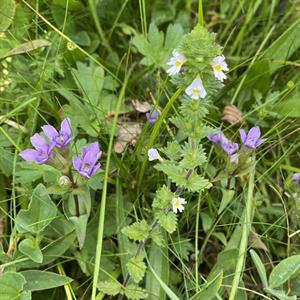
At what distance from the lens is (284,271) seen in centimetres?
131

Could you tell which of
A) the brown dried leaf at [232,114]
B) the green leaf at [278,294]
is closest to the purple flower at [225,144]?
the brown dried leaf at [232,114]

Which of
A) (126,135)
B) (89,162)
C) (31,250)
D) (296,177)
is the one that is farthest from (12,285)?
(296,177)

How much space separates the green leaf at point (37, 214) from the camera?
1.34 m

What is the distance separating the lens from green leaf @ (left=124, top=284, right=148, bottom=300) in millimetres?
1334

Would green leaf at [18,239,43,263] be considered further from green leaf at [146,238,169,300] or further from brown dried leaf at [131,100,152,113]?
brown dried leaf at [131,100,152,113]

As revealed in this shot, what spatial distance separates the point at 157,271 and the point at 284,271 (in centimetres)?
31

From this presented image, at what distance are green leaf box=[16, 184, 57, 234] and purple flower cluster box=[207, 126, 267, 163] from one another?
0.42 metres

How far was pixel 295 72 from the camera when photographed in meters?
1.78

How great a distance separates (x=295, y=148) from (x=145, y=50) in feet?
1.75

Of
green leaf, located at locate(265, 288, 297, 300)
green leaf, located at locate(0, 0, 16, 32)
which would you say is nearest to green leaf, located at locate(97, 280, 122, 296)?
green leaf, located at locate(265, 288, 297, 300)

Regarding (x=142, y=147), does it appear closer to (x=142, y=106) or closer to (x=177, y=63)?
(x=142, y=106)

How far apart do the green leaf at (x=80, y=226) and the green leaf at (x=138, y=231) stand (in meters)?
0.14

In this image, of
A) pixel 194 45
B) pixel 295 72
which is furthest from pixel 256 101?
pixel 194 45

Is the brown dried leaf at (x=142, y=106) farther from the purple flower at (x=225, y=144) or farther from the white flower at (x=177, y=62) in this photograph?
the white flower at (x=177, y=62)
